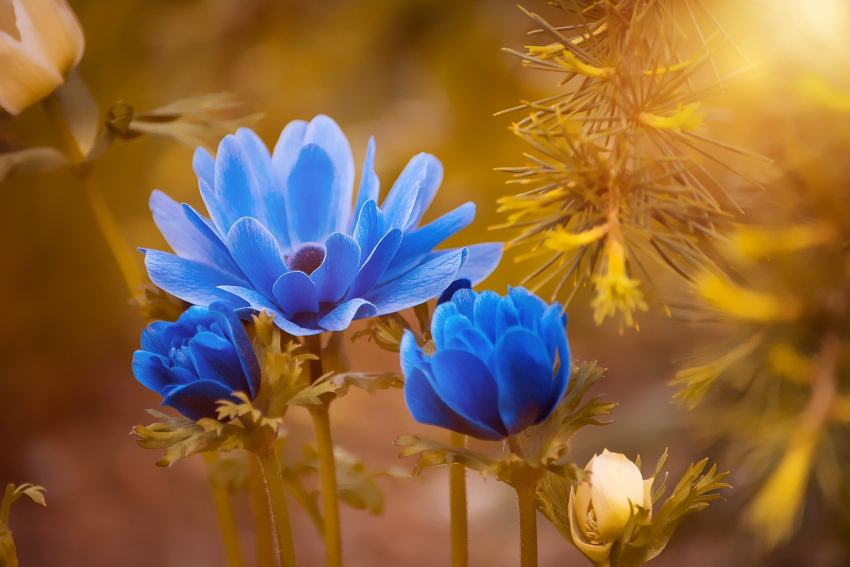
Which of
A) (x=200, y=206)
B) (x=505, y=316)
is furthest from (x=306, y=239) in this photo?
(x=200, y=206)

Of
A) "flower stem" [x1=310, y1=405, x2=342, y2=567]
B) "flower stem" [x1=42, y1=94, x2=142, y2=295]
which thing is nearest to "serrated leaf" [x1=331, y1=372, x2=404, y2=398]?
"flower stem" [x1=310, y1=405, x2=342, y2=567]

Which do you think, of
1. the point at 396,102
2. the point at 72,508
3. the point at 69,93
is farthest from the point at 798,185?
the point at 72,508

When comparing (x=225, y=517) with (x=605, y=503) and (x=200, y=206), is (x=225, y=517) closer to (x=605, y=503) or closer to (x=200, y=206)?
(x=605, y=503)

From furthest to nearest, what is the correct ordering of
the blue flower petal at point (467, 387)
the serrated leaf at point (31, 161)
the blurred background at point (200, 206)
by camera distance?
the blurred background at point (200, 206)
the serrated leaf at point (31, 161)
the blue flower petal at point (467, 387)

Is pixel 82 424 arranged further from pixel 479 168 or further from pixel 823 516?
pixel 823 516

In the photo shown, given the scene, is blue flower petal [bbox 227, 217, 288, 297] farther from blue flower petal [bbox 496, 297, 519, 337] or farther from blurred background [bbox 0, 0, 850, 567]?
blurred background [bbox 0, 0, 850, 567]

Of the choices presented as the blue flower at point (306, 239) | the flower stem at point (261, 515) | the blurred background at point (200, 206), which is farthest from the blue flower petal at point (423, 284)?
the blurred background at point (200, 206)

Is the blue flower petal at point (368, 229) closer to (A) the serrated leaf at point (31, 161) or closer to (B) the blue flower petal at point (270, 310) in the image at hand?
(B) the blue flower petal at point (270, 310)
